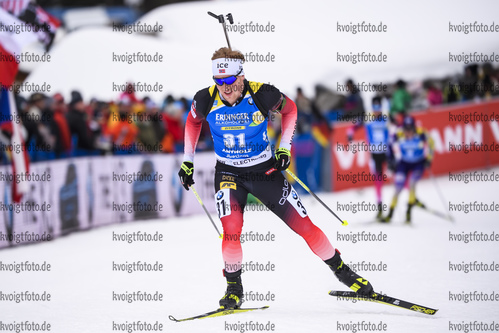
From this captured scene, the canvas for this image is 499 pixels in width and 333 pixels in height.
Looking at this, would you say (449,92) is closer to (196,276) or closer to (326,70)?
(326,70)

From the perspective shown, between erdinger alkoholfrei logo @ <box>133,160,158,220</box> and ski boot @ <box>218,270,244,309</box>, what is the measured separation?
7.39 m

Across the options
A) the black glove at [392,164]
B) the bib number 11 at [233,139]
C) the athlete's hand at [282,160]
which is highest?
the bib number 11 at [233,139]

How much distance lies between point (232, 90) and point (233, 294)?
1.91 m

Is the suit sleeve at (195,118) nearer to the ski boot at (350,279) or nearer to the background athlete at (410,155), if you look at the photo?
the ski boot at (350,279)

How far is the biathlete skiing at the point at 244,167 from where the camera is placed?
622 centimetres

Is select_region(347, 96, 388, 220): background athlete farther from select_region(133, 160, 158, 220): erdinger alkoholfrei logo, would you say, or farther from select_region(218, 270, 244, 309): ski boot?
select_region(218, 270, 244, 309): ski boot

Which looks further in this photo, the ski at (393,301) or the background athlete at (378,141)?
the background athlete at (378,141)

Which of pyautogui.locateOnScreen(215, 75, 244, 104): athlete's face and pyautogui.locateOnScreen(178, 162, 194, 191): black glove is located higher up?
pyautogui.locateOnScreen(215, 75, 244, 104): athlete's face

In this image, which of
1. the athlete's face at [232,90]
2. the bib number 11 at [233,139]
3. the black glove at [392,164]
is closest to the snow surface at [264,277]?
the black glove at [392,164]

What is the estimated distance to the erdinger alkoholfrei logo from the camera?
13539 mm

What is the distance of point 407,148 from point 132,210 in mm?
5545

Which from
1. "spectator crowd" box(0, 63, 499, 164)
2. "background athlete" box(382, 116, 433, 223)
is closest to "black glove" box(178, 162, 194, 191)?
"spectator crowd" box(0, 63, 499, 164)

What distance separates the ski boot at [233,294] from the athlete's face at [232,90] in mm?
1641

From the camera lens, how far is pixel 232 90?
6.10 m
